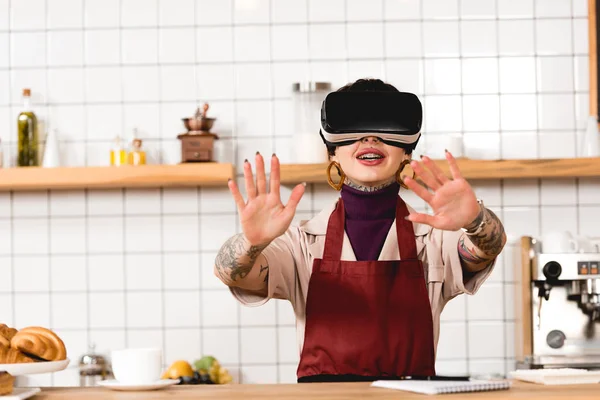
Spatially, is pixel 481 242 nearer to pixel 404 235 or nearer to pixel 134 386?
pixel 404 235

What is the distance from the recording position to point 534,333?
10.6 feet

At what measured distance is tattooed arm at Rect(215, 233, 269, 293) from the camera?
1.75m

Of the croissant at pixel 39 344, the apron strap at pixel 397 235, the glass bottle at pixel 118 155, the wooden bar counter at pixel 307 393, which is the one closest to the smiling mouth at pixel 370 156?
the apron strap at pixel 397 235

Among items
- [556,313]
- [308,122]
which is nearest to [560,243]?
[556,313]

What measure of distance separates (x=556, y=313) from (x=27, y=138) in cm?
212

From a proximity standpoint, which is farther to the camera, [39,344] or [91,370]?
[91,370]

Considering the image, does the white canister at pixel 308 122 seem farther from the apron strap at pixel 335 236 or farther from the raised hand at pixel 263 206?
the raised hand at pixel 263 206

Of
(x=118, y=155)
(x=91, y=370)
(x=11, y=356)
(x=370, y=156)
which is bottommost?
(x=91, y=370)

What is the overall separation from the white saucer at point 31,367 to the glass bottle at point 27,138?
2.00 metres

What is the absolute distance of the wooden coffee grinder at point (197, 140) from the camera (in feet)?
11.1

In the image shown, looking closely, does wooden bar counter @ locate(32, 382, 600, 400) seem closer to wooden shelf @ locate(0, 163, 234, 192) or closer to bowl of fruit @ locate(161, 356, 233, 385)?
bowl of fruit @ locate(161, 356, 233, 385)

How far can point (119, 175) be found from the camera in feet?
11.0

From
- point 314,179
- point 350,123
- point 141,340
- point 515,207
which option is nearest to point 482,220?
point 350,123

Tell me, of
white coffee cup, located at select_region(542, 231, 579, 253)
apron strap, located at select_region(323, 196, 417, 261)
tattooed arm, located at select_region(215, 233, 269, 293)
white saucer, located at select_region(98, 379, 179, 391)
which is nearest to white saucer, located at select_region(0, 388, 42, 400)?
white saucer, located at select_region(98, 379, 179, 391)
